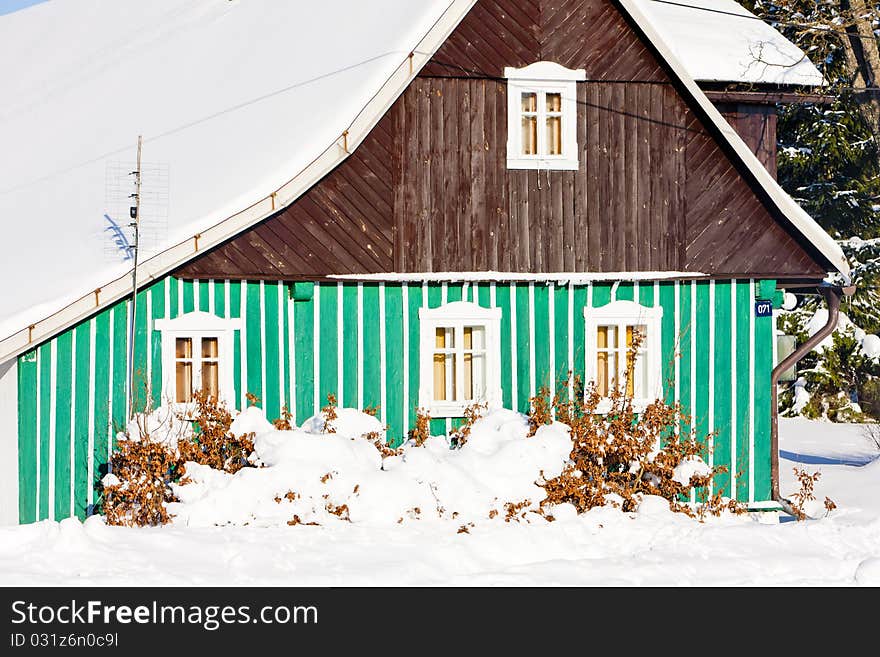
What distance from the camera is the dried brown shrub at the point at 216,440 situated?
14094mm

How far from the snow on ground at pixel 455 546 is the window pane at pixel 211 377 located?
3.84 ft

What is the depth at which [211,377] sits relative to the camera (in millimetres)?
14758

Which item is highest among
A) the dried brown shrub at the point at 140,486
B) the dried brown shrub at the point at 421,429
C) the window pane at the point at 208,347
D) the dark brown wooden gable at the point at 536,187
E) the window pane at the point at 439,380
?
the dark brown wooden gable at the point at 536,187

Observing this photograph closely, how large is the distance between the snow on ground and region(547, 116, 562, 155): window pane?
3.33 metres

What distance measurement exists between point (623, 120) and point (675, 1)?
5.72 metres

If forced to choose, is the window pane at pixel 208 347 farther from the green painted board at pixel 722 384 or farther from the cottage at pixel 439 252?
the green painted board at pixel 722 384

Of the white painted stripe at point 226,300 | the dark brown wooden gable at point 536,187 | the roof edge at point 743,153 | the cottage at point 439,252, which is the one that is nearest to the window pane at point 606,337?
the cottage at point 439,252

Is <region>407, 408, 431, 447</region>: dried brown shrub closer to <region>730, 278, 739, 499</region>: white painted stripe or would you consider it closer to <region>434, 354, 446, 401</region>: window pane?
<region>434, 354, 446, 401</region>: window pane

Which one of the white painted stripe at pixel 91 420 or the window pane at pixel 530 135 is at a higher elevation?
the window pane at pixel 530 135

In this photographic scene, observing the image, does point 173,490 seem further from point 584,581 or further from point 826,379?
point 826,379

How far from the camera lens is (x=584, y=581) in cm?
1190

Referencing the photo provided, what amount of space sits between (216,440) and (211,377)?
0.93 m

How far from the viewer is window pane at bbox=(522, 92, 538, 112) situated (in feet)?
52.0

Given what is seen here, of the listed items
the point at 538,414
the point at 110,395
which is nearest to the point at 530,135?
the point at 538,414
